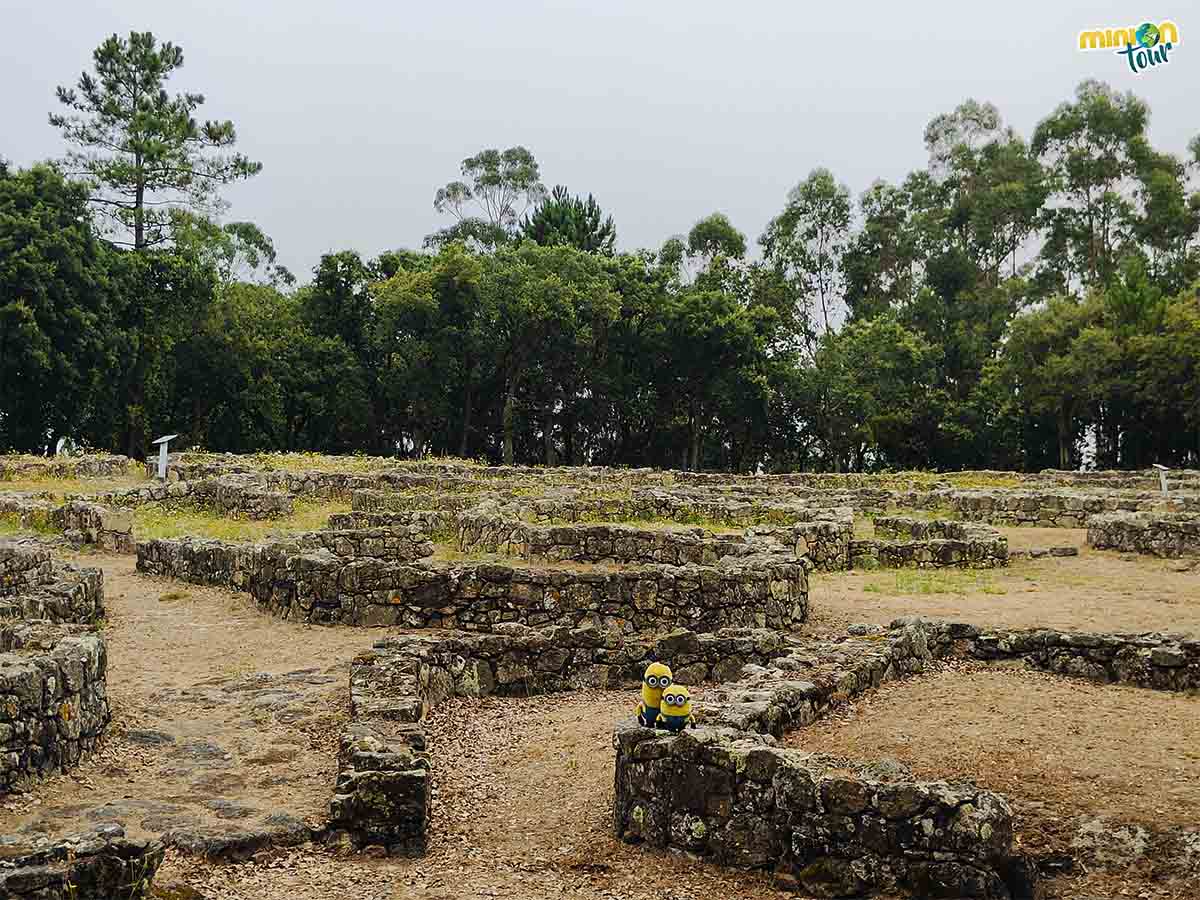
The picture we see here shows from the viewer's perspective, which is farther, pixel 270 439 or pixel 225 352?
pixel 270 439

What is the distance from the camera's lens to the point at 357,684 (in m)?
10.1

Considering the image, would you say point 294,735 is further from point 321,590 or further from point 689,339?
point 689,339

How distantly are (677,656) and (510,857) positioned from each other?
4638mm

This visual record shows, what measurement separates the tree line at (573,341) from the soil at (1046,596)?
34.6m

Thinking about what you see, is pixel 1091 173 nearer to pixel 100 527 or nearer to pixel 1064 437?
pixel 1064 437

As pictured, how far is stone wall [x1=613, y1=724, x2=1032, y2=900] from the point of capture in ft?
20.5

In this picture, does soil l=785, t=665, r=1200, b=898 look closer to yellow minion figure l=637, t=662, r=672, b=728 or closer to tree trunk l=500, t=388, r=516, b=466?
yellow minion figure l=637, t=662, r=672, b=728

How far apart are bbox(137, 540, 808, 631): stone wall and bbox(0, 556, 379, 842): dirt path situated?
552 millimetres

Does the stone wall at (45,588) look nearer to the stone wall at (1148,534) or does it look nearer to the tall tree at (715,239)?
the stone wall at (1148,534)

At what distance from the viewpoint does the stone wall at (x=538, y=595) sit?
13688mm

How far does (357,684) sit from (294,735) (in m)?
0.71

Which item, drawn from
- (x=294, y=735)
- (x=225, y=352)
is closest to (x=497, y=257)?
(x=225, y=352)

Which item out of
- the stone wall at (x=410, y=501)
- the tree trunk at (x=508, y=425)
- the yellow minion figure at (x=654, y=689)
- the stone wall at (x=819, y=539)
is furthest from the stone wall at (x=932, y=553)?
the tree trunk at (x=508, y=425)

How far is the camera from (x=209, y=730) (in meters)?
9.88
